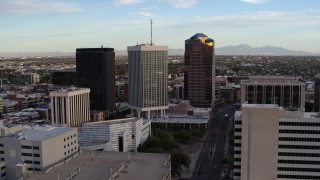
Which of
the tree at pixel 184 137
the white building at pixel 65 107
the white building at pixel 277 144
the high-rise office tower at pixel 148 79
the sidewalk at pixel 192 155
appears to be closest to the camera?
the white building at pixel 277 144

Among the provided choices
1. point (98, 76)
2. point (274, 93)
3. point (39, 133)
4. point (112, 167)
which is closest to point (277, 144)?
point (112, 167)

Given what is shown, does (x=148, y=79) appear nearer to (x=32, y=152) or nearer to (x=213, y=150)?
(x=213, y=150)

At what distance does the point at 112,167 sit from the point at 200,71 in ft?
362

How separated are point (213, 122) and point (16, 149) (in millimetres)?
89140

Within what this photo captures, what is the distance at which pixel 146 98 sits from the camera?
13600 centimetres

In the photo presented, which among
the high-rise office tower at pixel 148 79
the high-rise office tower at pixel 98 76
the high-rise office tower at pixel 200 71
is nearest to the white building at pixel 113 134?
the high-rise office tower at pixel 148 79

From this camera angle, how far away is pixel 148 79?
136m

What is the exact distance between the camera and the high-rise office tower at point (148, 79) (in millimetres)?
135750

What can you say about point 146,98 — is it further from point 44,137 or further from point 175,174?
point 44,137

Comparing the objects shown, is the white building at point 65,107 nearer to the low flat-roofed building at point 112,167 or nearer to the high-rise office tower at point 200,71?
the low flat-roofed building at point 112,167

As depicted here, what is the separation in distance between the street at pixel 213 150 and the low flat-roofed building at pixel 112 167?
2039cm

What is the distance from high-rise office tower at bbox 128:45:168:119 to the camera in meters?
136

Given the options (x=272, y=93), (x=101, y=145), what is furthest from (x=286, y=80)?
(x=101, y=145)

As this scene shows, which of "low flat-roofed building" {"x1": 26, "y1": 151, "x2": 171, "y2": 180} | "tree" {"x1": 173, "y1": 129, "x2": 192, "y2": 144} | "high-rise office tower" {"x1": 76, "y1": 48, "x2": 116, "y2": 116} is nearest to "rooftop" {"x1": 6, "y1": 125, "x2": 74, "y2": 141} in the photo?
"low flat-roofed building" {"x1": 26, "y1": 151, "x2": 171, "y2": 180}
